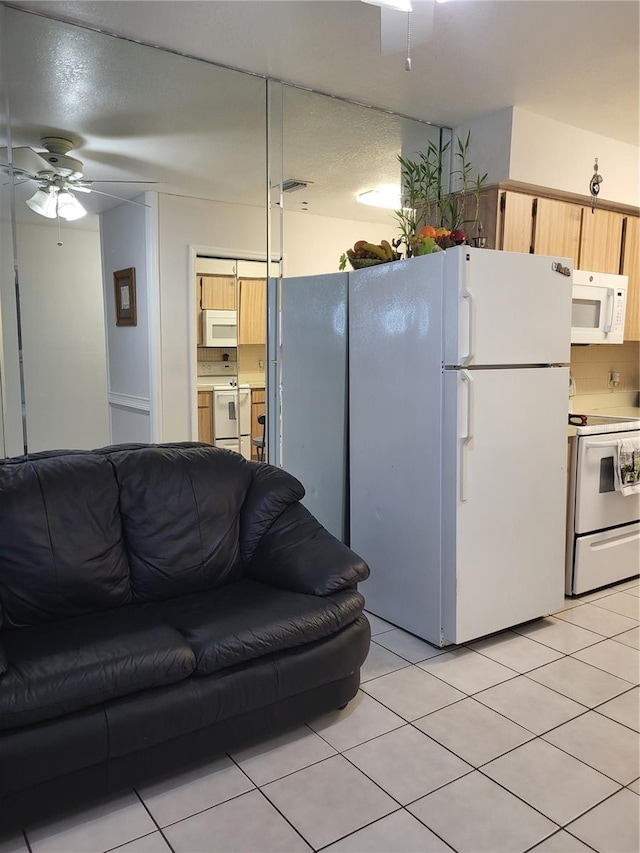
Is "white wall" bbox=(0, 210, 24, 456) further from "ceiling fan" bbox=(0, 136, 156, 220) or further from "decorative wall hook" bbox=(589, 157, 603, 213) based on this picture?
"decorative wall hook" bbox=(589, 157, 603, 213)

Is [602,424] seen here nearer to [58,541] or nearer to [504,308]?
[504,308]

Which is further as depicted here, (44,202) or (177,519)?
(44,202)

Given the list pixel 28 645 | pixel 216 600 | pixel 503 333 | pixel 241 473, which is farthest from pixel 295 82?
pixel 28 645

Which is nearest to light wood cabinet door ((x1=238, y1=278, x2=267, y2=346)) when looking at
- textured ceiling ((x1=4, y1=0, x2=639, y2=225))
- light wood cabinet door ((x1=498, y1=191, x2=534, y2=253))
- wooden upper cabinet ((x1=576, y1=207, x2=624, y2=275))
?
textured ceiling ((x1=4, y1=0, x2=639, y2=225))

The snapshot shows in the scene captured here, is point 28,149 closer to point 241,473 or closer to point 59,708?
point 241,473

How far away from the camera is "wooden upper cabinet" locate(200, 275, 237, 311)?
3.29 m

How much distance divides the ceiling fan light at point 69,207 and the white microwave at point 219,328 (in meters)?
0.73

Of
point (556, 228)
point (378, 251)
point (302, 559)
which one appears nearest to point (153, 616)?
point (302, 559)

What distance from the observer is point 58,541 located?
2342 mm

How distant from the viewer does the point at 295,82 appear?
3.27 metres

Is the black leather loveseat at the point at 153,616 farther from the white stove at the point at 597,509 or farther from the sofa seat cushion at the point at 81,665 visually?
the white stove at the point at 597,509

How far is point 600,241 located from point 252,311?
7.83ft

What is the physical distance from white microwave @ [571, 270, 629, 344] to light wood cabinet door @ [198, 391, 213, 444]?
2267mm

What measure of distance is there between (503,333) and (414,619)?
142 cm
